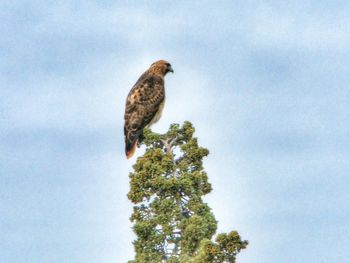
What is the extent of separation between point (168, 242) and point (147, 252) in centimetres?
55

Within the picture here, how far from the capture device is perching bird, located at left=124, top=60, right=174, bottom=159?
93.4 ft

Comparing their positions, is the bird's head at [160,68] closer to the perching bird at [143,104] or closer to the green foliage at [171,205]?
the perching bird at [143,104]

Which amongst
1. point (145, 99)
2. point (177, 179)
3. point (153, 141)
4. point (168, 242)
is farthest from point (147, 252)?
point (145, 99)

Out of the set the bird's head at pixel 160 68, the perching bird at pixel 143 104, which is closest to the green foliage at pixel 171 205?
the perching bird at pixel 143 104

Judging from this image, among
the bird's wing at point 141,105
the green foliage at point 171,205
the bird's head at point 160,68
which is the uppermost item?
the bird's head at point 160,68

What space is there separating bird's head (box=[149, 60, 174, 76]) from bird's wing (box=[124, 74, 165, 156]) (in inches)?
23.4

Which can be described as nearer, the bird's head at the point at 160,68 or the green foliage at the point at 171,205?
the green foliage at the point at 171,205

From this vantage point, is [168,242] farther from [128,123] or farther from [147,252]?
[128,123]

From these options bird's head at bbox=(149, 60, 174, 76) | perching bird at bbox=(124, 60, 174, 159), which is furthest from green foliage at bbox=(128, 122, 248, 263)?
bird's head at bbox=(149, 60, 174, 76)

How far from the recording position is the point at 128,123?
29.1 m

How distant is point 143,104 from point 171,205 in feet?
32.7

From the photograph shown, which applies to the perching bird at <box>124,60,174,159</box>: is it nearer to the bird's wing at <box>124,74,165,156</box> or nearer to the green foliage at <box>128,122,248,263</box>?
the bird's wing at <box>124,74,165,156</box>

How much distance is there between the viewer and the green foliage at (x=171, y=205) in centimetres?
2025

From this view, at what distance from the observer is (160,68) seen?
3303 centimetres
